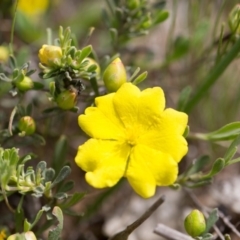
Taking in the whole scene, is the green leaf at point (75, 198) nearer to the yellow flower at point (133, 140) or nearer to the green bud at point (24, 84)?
the yellow flower at point (133, 140)

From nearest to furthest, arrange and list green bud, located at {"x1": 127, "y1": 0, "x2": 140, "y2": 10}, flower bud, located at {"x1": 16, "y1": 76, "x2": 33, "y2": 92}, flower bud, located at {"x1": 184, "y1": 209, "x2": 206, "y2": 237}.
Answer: flower bud, located at {"x1": 184, "y1": 209, "x2": 206, "y2": 237}, flower bud, located at {"x1": 16, "y1": 76, "x2": 33, "y2": 92}, green bud, located at {"x1": 127, "y1": 0, "x2": 140, "y2": 10}

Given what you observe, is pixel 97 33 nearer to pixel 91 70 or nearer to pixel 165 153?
pixel 91 70

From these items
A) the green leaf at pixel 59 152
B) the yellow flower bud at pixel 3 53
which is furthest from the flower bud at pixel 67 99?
the yellow flower bud at pixel 3 53

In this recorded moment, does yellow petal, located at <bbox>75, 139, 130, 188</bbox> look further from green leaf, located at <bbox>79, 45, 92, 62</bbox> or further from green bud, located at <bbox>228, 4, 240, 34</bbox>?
green bud, located at <bbox>228, 4, 240, 34</bbox>

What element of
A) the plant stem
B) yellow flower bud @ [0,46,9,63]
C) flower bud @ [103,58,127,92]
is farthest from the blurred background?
flower bud @ [103,58,127,92]

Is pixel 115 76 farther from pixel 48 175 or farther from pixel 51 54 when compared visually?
pixel 48 175

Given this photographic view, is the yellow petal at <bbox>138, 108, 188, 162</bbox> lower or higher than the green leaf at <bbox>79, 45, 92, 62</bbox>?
lower

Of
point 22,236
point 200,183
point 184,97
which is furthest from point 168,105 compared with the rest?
point 22,236
